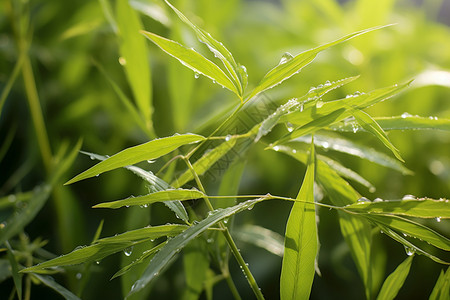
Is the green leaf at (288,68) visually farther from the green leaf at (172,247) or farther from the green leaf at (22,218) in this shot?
the green leaf at (22,218)

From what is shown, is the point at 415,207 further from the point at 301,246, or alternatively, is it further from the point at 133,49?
the point at 133,49

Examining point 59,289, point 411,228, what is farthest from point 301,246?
point 59,289

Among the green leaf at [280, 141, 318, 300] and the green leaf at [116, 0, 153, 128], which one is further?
the green leaf at [116, 0, 153, 128]

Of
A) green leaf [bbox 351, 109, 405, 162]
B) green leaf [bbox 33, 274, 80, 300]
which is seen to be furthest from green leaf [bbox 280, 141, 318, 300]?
green leaf [bbox 33, 274, 80, 300]

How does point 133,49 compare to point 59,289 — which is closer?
point 59,289

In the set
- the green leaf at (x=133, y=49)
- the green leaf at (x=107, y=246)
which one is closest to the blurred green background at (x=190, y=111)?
the green leaf at (x=133, y=49)

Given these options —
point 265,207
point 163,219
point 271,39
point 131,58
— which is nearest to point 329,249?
point 265,207

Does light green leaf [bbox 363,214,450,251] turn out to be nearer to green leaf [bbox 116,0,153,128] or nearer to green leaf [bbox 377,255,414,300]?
green leaf [bbox 377,255,414,300]
